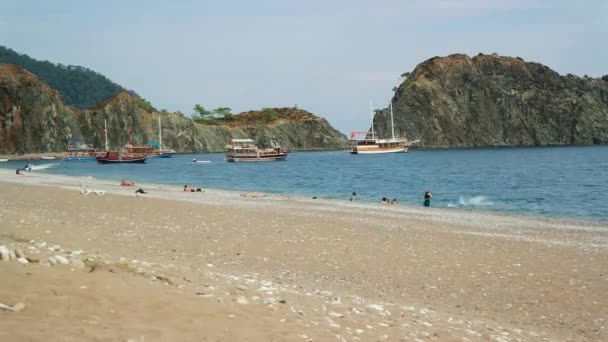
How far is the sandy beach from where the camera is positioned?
672 centimetres

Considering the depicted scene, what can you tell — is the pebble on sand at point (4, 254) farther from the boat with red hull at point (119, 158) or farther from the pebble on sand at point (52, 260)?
the boat with red hull at point (119, 158)

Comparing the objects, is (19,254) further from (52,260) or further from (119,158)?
(119,158)

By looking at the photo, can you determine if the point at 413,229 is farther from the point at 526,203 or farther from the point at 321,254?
the point at 526,203

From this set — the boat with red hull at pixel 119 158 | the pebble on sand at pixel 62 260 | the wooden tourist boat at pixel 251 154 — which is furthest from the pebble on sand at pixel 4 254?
the wooden tourist boat at pixel 251 154

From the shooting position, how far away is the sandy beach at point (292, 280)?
6.72m

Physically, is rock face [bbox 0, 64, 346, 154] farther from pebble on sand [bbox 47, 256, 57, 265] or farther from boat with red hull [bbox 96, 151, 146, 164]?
pebble on sand [bbox 47, 256, 57, 265]

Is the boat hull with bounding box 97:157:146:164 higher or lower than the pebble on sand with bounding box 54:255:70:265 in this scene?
lower

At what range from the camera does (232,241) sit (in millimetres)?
16281

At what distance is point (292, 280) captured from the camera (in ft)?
37.5

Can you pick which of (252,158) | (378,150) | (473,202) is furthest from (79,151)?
(473,202)

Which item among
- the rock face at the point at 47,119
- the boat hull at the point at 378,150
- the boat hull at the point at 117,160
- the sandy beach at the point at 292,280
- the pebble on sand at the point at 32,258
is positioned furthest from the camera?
the boat hull at the point at 378,150

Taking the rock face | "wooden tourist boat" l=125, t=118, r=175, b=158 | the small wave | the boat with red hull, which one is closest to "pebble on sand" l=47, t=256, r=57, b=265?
the small wave

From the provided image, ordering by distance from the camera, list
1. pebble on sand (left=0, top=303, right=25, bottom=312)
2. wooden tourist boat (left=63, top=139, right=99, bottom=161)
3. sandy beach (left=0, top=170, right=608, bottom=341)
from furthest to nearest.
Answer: wooden tourist boat (left=63, top=139, right=99, bottom=161), sandy beach (left=0, top=170, right=608, bottom=341), pebble on sand (left=0, top=303, right=25, bottom=312)

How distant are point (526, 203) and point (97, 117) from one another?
162116 millimetres
